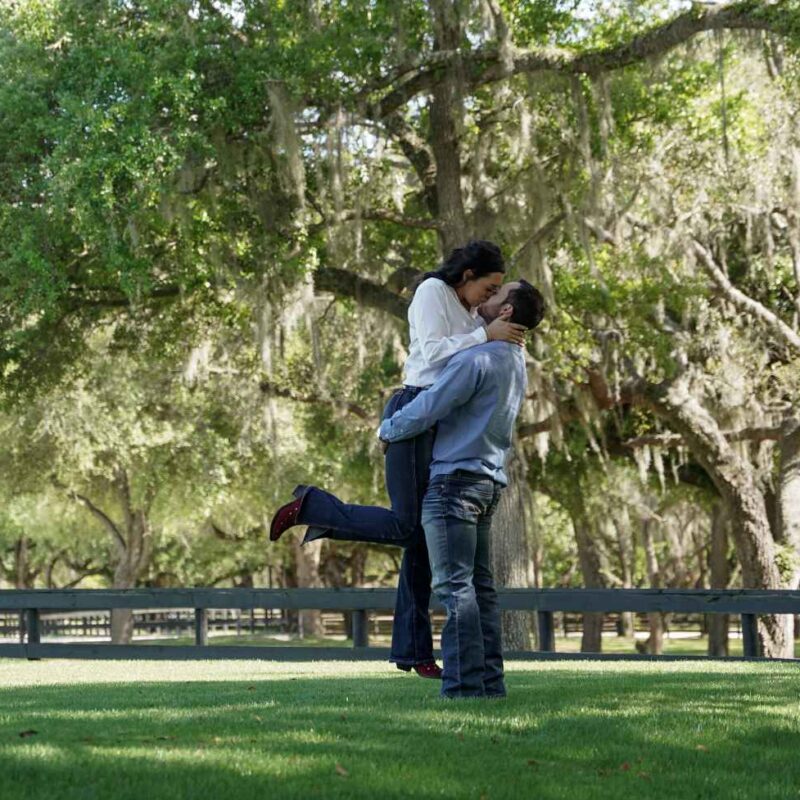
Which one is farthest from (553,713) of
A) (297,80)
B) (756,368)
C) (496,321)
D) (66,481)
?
(66,481)

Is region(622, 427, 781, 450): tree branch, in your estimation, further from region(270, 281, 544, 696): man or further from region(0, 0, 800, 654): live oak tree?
region(270, 281, 544, 696): man

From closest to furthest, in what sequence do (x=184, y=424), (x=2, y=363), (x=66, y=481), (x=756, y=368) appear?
(x=2, y=363) → (x=756, y=368) → (x=184, y=424) → (x=66, y=481)

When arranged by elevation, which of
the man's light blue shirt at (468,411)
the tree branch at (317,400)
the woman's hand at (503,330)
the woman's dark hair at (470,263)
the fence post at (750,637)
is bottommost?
the fence post at (750,637)

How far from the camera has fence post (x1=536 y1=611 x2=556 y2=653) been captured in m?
12.6

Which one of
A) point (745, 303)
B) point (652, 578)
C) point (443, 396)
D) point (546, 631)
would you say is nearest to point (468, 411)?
point (443, 396)

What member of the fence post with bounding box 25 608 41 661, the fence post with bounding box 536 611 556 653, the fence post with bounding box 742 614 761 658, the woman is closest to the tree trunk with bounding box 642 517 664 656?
the fence post with bounding box 536 611 556 653

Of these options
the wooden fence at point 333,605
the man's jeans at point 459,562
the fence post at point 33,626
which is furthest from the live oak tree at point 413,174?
the man's jeans at point 459,562

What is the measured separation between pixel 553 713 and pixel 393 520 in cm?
112

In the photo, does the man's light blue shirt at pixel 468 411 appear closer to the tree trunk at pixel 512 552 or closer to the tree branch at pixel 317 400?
the tree trunk at pixel 512 552

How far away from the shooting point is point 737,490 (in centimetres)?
2131

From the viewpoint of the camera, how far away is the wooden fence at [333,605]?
11.6 meters

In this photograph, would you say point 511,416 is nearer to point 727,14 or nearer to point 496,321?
point 496,321

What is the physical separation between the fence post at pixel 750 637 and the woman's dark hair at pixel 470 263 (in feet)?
21.3

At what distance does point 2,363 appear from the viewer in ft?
64.0
